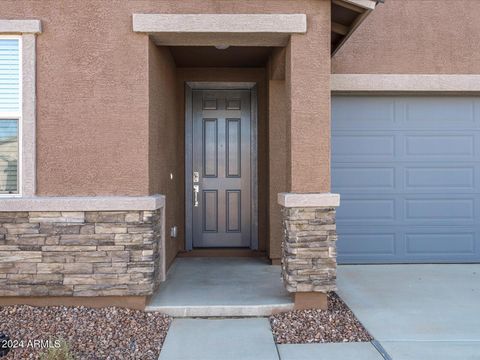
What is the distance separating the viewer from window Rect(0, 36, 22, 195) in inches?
176

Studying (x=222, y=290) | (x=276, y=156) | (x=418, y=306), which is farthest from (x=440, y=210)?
(x=222, y=290)

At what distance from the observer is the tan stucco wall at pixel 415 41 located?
21.4 ft

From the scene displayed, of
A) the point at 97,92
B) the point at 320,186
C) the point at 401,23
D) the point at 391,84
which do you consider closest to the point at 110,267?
the point at 97,92

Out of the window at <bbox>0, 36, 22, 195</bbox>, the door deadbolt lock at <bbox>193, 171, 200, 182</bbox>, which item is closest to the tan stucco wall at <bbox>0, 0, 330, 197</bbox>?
the window at <bbox>0, 36, 22, 195</bbox>

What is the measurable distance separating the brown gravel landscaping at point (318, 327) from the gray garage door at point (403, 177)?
2249 millimetres

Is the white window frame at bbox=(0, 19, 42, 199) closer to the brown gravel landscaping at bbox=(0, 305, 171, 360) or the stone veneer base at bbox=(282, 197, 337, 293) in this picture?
the brown gravel landscaping at bbox=(0, 305, 171, 360)

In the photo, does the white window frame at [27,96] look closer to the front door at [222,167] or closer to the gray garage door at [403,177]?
the front door at [222,167]

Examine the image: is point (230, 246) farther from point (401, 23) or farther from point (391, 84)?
point (401, 23)

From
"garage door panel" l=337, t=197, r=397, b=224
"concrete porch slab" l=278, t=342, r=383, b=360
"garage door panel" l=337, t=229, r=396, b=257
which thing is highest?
"garage door panel" l=337, t=197, r=397, b=224

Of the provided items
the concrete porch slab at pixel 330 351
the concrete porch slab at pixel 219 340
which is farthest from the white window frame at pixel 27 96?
the concrete porch slab at pixel 330 351

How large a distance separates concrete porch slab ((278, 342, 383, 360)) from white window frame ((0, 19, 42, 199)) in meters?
2.81

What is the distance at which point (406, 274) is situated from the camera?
6.12 metres

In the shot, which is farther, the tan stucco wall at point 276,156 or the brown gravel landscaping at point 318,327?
the tan stucco wall at point 276,156

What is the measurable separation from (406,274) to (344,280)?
96 cm
